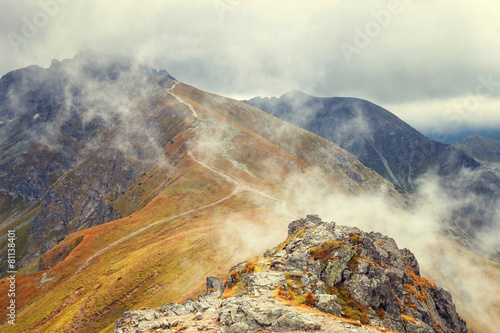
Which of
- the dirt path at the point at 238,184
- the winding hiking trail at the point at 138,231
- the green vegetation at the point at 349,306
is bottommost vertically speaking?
the winding hiking trail at the point at 138,231

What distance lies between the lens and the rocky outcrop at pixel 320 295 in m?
22.4

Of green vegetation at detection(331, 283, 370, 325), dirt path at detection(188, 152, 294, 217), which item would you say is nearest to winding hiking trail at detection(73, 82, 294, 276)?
dirt path at detection(188, 152, 294, 217)

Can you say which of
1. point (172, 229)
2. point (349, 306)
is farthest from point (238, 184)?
point (349, 306)

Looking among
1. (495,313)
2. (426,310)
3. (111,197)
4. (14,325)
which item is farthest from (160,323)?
(111,197)

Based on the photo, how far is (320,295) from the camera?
26.2 m

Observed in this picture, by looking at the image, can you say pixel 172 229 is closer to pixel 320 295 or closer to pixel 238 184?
pixel 238 184

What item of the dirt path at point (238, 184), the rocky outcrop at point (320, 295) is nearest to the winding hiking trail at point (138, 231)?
the dirt path at point (238, 184)

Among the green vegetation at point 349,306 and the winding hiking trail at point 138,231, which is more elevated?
the green vegetation at point 349,306

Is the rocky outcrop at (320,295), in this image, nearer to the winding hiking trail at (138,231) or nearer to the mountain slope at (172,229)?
the mountain slope at (172,229)

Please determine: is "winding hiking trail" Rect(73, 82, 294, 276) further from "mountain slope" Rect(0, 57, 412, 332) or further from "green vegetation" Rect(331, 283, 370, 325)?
"green vegetation" Rect(331, 283, 370, 325)

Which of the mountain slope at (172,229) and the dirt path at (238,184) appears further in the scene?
the dirt path at (238,184)

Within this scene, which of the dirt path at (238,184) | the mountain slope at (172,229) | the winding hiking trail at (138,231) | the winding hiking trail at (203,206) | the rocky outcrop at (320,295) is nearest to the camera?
the rocky outcrop at (320,295)

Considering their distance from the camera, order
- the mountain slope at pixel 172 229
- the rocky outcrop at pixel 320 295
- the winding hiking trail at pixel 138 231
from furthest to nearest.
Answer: the winding hiking trail at pixel 138 231 < the mountain slope at pixel 172 229 < the rocky outcrop at pixel 320 295

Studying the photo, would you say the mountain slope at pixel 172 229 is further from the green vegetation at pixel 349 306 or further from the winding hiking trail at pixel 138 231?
the green vegetation at pixel 349 306
